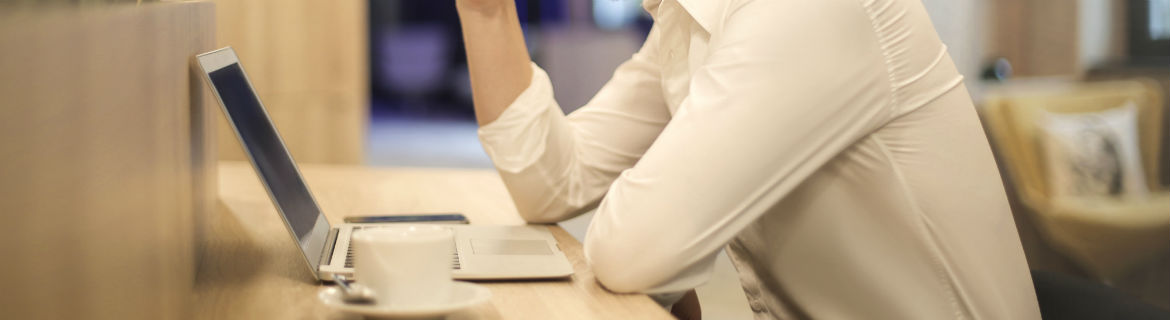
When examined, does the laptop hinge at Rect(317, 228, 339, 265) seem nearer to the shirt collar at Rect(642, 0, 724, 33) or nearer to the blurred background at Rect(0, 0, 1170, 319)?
the blurred background at Rect(0, 0, 1170, 319)

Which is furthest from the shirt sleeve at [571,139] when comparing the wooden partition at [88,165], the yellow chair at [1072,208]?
the yellow chair at [1072,208]

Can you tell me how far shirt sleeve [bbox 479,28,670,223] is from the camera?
1181 millimetres

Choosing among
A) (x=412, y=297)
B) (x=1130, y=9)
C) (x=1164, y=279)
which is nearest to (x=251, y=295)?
(x=412, y=297)

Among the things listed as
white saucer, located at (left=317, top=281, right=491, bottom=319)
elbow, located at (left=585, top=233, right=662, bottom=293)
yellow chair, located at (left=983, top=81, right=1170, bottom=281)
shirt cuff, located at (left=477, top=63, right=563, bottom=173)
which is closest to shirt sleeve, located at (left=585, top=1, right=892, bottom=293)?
elbow, located at (left=585, top=233, right=662, bottom=293)

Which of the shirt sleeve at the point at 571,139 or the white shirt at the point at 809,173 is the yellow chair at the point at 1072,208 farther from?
the white shirt at the point at 809,173

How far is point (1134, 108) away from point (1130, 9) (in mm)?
936

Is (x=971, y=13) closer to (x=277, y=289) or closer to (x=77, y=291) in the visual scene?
(x=277, y=289)

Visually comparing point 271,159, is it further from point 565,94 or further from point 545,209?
point 565,94

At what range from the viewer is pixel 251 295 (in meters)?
0.79

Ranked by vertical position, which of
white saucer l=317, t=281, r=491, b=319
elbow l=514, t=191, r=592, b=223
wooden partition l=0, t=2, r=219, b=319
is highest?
wooden partition l=0, t=2, r=219, b=319

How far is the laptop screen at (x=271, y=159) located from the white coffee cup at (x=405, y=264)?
235mm

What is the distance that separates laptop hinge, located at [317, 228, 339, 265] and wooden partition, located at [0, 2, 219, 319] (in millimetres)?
214

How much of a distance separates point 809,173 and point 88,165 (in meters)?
0.63

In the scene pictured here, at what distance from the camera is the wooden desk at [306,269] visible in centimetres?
75
